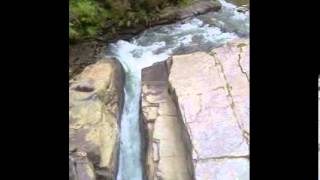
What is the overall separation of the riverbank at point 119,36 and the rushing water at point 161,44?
0.14ft

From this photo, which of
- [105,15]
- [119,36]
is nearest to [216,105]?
[119,36]

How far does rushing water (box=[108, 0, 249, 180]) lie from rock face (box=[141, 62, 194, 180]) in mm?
78

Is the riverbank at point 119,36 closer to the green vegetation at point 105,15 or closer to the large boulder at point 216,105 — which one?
the green vegetation at point 105,15

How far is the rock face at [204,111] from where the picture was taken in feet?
9.30

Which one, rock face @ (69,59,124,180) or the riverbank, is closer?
rock face @ (69,59,124,180)

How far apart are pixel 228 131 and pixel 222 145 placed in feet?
0.35

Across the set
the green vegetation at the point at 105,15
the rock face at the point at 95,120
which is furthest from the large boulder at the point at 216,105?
the green vegetation at the point at 105,15

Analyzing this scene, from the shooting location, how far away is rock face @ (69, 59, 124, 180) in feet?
9.61

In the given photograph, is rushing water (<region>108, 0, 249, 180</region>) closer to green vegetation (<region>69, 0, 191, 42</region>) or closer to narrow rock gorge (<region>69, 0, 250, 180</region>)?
narrow rock gorge (<region>69, 0, 250, 180</region>)

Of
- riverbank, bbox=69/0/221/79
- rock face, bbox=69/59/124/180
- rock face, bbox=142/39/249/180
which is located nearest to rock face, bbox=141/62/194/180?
rock face, bbox=142/39/249/180

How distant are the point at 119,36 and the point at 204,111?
918 millimetres

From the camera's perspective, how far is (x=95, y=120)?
3160mm
